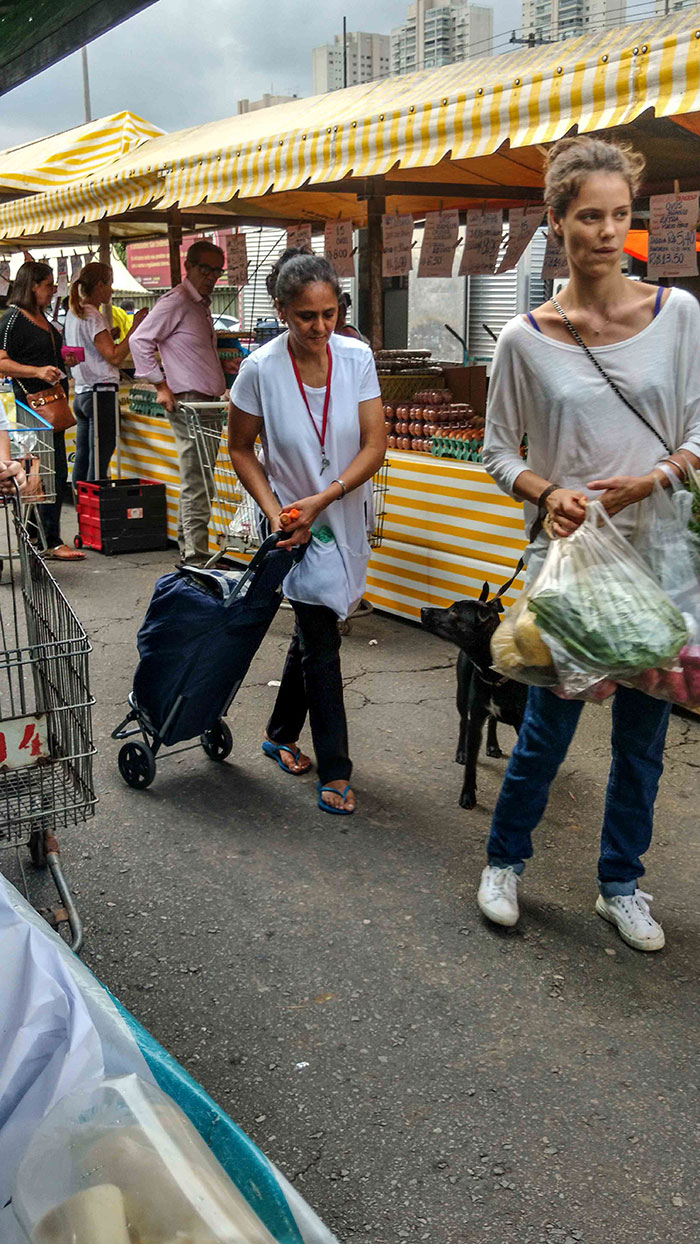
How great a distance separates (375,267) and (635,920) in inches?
222

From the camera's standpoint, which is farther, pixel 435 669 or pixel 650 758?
pixel 435 669

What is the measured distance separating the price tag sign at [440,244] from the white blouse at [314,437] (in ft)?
14.2

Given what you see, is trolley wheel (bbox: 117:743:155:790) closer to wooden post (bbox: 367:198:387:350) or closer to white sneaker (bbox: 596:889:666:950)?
white sneaker (bbox: 596:889:666:950)

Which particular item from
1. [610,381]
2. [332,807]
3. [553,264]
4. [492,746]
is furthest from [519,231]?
[610,381]

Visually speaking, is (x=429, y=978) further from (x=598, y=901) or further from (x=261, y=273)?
(x=261, y=273)

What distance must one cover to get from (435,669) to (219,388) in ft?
10.7

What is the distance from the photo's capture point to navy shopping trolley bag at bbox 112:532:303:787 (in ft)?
12.9

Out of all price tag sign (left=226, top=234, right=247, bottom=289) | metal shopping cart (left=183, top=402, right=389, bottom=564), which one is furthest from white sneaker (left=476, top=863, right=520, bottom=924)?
price tag sign (left=226, top=234, right=247, bottom=289)

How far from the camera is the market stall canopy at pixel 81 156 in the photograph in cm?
1169

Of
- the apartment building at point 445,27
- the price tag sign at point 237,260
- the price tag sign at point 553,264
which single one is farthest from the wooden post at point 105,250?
the apartment building at point 445,27

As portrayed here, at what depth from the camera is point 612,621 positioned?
8.78 ft

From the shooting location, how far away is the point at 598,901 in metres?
3.36

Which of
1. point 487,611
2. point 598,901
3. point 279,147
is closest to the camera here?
point 598,901

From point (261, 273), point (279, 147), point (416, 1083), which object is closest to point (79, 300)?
point (279, 147)
